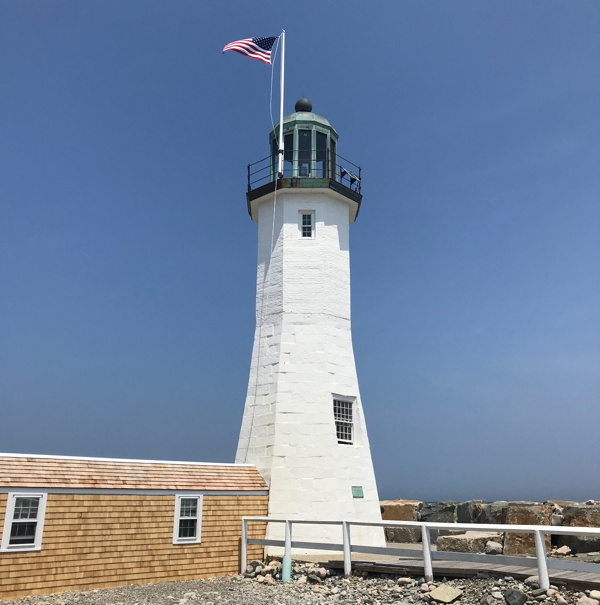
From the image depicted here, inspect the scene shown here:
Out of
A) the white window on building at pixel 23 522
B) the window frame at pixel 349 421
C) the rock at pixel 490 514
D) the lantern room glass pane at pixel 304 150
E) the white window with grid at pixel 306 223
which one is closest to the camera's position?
the white window on building at pixel 23 522

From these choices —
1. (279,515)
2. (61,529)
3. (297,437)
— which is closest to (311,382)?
(297,437)

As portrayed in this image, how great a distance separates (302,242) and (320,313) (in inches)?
92.0

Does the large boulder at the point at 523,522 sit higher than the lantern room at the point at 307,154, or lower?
lower

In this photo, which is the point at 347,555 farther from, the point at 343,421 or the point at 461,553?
the point at 343,421

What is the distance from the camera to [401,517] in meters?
20.6

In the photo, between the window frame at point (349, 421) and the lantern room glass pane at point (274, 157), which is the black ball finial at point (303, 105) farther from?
the window frame at point (349, 421)

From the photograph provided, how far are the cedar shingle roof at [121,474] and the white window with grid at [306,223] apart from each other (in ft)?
23.3

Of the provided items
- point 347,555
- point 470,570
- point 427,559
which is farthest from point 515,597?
point 347,555

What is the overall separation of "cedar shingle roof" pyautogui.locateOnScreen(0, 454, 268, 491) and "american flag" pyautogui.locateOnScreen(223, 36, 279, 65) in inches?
502

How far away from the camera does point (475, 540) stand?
46.5ft

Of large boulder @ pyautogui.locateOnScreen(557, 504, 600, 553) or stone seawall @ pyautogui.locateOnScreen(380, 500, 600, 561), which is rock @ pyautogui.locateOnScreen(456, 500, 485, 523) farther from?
large boulder @ pyautogui.locateOnScreen(557, 504, 600, 553)

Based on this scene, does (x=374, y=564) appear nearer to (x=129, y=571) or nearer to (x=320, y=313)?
(x=129, y=571)

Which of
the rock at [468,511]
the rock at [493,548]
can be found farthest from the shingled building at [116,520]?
Result: the rock at [468,511]

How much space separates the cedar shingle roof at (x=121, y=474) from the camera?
12.4 metres
